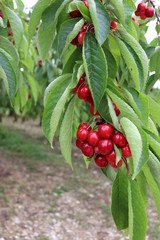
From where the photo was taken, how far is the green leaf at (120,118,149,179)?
52 cm

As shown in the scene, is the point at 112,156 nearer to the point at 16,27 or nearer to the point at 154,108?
the point at 154,108

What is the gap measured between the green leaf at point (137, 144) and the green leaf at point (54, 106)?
0.14 metres

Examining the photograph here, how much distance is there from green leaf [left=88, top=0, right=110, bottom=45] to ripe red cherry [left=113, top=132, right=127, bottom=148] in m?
0.21

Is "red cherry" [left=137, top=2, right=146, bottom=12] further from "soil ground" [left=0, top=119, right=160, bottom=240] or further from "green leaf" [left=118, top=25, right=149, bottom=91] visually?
"soil ground" [left=0, top=119, right=160, bottom=240]

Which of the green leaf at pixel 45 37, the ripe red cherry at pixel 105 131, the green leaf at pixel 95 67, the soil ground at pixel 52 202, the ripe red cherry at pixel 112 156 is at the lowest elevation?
the soil ground at pixel 52 202

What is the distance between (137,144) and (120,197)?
0.17 m

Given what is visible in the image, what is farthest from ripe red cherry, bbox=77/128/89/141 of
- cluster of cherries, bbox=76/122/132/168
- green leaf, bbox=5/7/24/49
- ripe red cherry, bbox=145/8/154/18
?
ripe red cherry, bbox=145/8/154/18

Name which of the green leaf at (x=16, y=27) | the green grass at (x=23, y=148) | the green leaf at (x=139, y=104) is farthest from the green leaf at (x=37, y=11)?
the green grass at (x=23, y=148)

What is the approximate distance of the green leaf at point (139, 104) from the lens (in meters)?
0.62

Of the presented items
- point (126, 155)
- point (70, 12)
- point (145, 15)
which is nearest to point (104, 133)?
point (126, 155)

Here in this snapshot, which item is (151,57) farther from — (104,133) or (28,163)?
(28,163)

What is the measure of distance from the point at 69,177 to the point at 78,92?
15.9 ft

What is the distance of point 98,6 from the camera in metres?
0.70

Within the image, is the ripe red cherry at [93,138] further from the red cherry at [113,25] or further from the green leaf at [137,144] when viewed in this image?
the red cherry at [113,25]
